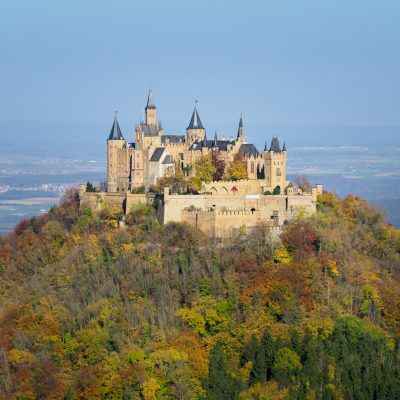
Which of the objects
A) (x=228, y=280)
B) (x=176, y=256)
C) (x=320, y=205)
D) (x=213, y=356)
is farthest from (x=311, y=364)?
(x=320, y=205)

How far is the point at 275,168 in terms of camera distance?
58.6 m

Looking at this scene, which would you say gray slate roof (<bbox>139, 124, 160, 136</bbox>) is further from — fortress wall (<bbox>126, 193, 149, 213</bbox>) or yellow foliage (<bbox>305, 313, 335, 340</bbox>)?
yellow foliage (<bbox>305, 313, 335, 340</bbox>)

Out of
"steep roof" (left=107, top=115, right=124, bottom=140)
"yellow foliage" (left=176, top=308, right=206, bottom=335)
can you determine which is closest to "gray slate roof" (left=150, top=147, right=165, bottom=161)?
"steep roof" (left=107, top=115, right=124, bottom=140)

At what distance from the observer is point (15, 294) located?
55.2m

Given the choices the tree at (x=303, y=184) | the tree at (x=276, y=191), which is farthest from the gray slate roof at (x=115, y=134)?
the tree at (x=303, y=184)

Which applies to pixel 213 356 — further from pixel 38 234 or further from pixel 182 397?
pixel 38 234

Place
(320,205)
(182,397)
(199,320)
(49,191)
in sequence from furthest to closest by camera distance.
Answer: (49,191), (320,205), (199,320), (182,397)

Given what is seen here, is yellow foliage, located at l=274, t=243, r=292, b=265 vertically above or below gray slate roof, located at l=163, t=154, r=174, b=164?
below

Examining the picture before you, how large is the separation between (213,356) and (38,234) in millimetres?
17700

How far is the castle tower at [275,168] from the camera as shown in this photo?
58.4 m

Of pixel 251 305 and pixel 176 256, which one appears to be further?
pixel 176 256

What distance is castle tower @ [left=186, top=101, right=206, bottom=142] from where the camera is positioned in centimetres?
6216

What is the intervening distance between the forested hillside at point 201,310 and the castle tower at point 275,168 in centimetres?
228

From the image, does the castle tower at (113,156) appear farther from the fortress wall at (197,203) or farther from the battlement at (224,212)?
the battlement at (224,212)
